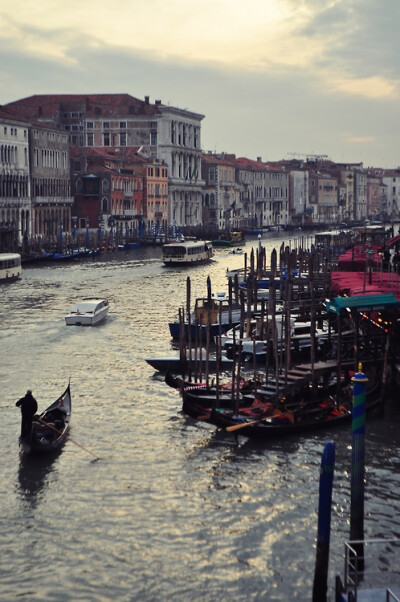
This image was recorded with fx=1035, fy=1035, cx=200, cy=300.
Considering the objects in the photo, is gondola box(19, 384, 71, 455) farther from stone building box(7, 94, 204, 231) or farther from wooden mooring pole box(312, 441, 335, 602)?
stone building box(7, 94, 204, 231)

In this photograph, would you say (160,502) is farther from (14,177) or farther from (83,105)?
(83,105)

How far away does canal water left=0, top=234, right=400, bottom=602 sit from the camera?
11406 millimetres

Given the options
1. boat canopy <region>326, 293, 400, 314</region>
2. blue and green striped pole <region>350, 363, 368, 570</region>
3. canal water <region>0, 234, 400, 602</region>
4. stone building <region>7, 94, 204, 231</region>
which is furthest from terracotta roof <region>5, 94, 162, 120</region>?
blue and green striped pole <region>350, 363, 368, 570</region>

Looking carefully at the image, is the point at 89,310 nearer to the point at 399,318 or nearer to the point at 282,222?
the point at 399,318

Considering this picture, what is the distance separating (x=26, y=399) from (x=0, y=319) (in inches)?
636

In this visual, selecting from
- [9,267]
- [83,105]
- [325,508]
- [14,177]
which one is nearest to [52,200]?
[14,177]

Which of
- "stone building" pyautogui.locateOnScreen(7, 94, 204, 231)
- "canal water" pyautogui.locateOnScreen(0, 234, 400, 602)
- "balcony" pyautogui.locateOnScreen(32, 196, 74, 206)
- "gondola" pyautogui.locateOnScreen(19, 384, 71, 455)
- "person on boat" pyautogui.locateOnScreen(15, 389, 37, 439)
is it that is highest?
"stone building" pyautogui.locateOnScreen(7, 94, 204, 231)

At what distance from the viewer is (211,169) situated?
105 m

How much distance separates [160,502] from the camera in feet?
44.7

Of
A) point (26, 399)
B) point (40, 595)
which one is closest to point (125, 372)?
point (26, 399)

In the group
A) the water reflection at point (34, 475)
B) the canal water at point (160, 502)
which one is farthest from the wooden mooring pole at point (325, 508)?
the water reflection at point (34, 475)

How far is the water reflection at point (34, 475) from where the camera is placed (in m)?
13.9

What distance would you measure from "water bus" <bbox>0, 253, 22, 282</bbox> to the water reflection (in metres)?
28.3

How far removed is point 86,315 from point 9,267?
15.1 meters
